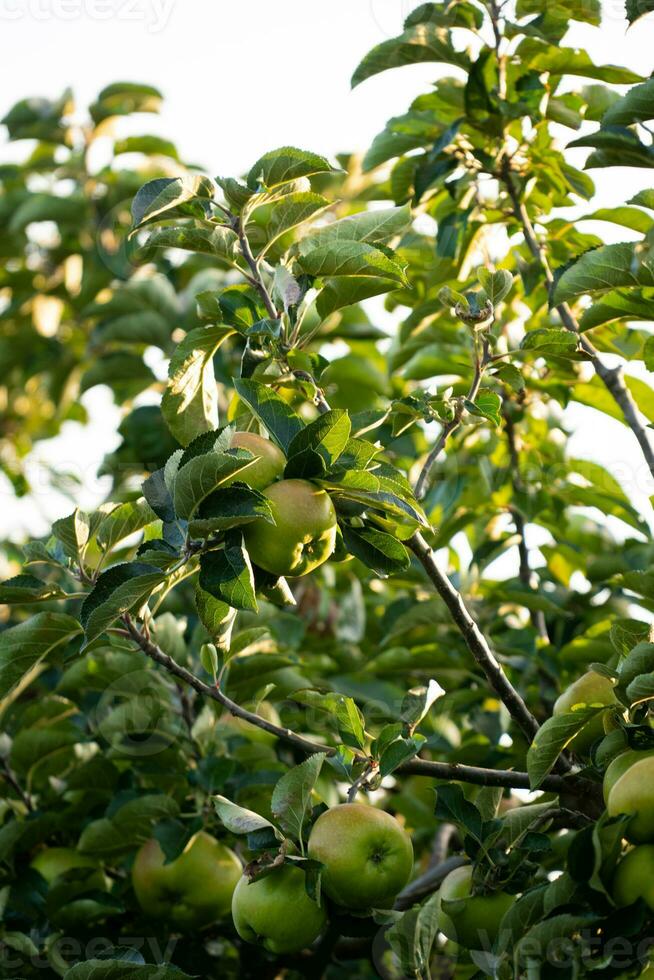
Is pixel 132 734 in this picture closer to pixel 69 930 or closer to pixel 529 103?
pixel 69 930

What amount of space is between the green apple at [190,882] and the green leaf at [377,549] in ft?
2.33

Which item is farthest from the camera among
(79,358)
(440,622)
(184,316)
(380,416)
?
(79,358)

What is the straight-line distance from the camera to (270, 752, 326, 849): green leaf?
1.29m

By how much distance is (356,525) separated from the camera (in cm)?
137

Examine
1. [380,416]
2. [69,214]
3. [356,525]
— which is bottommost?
[356,525]

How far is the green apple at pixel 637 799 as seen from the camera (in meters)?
1.09

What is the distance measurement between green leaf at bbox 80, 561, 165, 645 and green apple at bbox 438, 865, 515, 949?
538mm

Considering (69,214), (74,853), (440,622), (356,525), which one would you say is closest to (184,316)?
(69,214)

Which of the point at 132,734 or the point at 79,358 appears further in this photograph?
the point at 79,358

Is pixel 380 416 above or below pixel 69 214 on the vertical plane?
below

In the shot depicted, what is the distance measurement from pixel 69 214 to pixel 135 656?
6.29 ft

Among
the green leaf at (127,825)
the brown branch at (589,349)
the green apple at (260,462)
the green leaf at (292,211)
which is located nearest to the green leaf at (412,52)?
the brown branch at (589,349)

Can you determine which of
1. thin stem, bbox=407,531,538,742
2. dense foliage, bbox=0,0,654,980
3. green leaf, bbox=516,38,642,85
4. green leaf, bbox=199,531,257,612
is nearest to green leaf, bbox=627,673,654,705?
dense foliage, bbox=0,0,654,980

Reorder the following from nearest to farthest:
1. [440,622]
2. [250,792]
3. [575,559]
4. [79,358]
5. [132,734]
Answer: [250,792] < [132,734] < [440,622] < [575,559] < [79,358]
